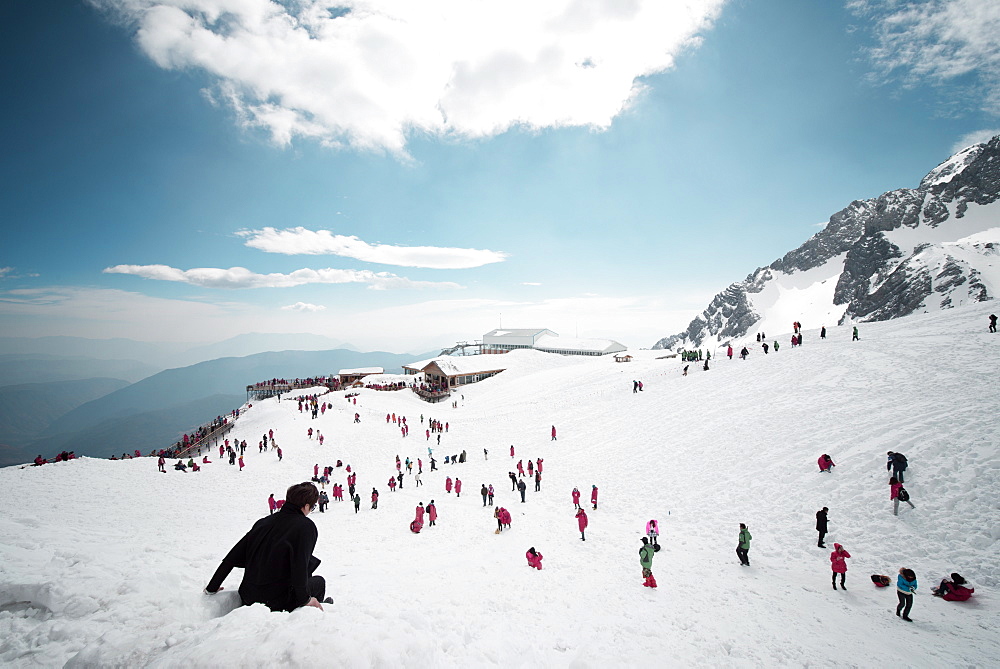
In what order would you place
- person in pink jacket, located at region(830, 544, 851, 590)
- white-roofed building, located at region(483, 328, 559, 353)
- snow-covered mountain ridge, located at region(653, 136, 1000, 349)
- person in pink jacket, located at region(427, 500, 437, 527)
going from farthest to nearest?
1. white-roofed building, located at region(483, 328, 559, 353)
2. snow-covered mountain ridge, located at region(653, 136, 1000, 349)
3. person in pink jacket, located at region(427, 500, 437, 527)
4. person in pink jacket, located at region(830, 544, 851, 590)

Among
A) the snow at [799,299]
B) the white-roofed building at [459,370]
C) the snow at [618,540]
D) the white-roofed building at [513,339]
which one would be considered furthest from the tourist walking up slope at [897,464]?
the snow at [799,299]

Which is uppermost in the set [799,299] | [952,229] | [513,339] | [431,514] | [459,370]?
[952,229]

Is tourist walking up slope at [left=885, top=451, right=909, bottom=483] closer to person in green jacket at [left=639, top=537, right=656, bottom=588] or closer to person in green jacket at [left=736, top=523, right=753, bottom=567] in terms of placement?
person in green jacket at [left=736, top=523, right=753, bottom=567]

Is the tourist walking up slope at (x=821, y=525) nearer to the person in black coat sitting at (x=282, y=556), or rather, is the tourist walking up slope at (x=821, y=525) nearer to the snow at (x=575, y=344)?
the person in black coat sitting at (x=282, y=556)

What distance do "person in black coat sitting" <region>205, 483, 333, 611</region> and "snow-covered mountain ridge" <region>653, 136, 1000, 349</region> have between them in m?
123

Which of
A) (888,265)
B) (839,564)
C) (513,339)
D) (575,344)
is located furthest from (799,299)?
(839,564)

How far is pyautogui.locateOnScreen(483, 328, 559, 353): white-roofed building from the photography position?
315 feet

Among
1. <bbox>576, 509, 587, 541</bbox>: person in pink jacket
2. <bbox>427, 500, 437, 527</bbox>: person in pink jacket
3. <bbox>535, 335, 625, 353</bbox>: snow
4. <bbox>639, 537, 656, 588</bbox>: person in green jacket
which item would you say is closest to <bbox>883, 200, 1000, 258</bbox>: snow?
<bbox>535, 335, 625, 353</bbox>: snow

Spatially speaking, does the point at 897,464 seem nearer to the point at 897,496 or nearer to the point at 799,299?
the point at 897,496

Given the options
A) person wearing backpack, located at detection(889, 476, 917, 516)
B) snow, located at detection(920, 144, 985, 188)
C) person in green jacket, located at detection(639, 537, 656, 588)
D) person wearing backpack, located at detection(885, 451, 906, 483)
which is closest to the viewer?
person in green jacket, located at detection(639, 537, 656, 588)

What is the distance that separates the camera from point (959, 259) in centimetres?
9056

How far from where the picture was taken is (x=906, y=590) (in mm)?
8125

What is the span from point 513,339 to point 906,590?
90.7 metres

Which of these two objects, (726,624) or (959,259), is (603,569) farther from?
(959,259)
